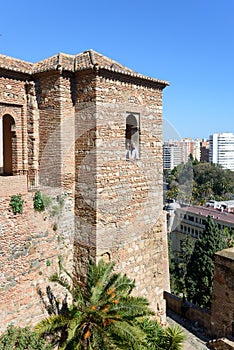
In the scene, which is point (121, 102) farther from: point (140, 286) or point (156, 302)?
point (156, 302)

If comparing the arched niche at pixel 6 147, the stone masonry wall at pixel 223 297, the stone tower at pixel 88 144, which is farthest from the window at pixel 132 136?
the stone masonry wall at pixel 223 297

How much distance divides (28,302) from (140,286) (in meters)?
2.59

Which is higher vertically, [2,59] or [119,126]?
[2,59]

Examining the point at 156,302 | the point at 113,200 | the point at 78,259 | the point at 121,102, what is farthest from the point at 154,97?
Result: the point at 156,302

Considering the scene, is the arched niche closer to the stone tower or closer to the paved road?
the stone tower

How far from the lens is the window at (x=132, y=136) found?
23.8 feet

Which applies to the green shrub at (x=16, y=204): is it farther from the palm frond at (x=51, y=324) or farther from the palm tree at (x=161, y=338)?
the palm tree at (x=161, y=338)

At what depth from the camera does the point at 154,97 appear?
7621 millimetres

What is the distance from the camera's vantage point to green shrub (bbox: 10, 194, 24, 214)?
19.0 ft

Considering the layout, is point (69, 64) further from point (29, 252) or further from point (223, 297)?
point (223, 297)

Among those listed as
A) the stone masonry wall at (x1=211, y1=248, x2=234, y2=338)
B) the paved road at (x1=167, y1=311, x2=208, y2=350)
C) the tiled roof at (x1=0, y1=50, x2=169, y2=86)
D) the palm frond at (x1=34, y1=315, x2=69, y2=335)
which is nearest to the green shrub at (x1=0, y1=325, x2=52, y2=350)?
the palm frond at (x1=34, y1=315, x2=69, y2=335)

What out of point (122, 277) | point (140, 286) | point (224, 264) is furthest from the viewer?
point (224, 264)

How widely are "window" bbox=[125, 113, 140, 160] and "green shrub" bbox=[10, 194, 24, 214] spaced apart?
8.34 feet

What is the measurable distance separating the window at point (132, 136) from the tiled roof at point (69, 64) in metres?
0.90
